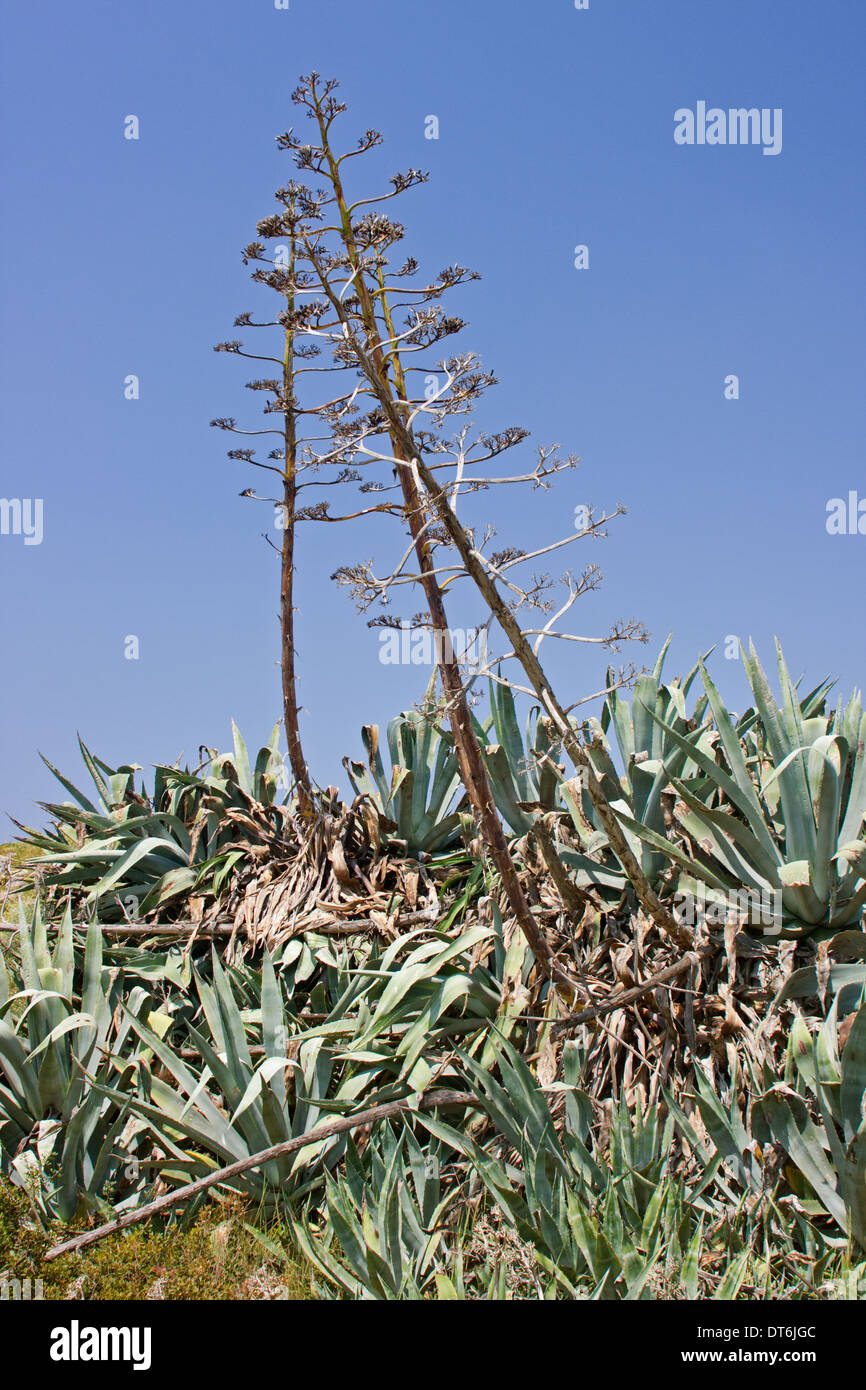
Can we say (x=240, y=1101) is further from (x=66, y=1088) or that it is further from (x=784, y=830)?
(x=784, y=830)

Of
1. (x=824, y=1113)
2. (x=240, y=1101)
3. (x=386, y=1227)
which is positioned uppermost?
(x=824, y=1113)

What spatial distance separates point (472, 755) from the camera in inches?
167

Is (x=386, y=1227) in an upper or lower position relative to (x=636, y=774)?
lower

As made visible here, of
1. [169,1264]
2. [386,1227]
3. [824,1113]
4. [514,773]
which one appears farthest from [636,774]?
[169,1264]

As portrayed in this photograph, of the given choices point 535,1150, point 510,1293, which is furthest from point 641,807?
point 510,1293

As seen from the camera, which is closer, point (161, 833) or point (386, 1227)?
point (386, 1227)

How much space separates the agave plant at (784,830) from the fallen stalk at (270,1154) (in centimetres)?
139

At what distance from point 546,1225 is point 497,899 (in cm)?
168

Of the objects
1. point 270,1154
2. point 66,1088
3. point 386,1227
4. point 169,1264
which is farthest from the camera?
point 66,1088

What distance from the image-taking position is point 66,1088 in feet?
16.9

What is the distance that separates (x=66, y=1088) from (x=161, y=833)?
1.86 m

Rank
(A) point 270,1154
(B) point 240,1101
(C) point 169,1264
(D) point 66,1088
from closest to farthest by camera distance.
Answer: (C) point 169,1264, (A) point 270,1154, (B) point 240,1101, (D) point 66,1088

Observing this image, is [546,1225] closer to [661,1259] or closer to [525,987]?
[661,1259]

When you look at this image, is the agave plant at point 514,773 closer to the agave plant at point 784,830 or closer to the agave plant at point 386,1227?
the agave plant at point 784,830
